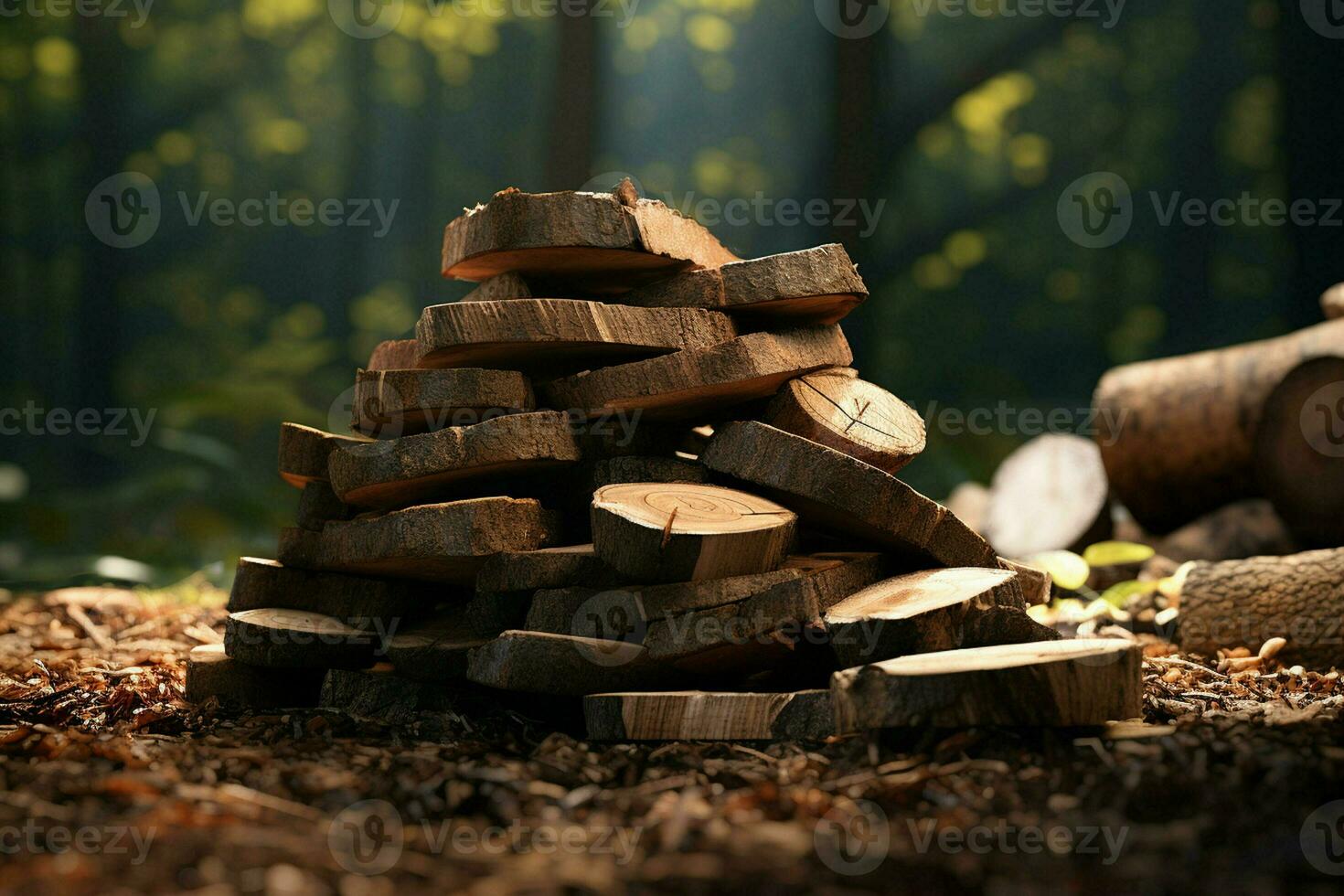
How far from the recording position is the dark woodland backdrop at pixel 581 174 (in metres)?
8.58

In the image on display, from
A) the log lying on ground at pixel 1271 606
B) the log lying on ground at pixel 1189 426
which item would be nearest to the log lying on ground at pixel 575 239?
the log lying on ground at pixel 1271 606

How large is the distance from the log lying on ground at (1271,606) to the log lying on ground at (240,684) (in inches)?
125

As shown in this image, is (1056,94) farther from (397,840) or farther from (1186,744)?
(397,840)

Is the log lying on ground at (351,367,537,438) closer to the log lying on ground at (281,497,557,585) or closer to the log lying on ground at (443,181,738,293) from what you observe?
the log lying on ground at (281,497,557,585)

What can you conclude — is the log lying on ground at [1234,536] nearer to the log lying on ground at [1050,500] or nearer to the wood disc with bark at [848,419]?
the log lying on ground at [1050,500]

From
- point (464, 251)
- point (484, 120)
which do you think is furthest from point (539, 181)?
point (464, 251)

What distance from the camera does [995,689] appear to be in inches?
88.4

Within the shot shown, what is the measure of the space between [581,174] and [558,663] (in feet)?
21.0

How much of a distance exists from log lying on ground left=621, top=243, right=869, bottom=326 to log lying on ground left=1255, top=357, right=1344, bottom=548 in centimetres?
303

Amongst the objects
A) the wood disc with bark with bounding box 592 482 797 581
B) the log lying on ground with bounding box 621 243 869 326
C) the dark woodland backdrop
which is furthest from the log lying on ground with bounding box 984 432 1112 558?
the wood disc with bark with bounding box 592 482 797 581

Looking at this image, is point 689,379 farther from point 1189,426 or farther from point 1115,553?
point 1189,426

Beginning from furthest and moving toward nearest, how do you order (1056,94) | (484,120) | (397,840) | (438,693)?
(484,120), (1056,94), (438,693), (397,840)

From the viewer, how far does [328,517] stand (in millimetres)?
3564

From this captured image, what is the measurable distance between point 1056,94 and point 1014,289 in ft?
5.47
